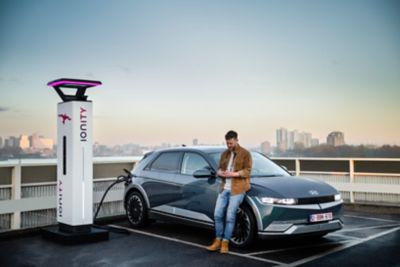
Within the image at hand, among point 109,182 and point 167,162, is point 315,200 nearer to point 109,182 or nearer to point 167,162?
point 167,162

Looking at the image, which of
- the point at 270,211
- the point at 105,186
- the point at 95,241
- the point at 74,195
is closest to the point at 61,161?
the point at 74,195

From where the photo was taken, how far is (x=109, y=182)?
469 inches

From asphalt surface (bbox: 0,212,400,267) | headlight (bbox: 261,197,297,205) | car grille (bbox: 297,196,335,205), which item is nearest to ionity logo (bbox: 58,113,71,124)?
asphalt surface (bbox: 0,212,400,267)

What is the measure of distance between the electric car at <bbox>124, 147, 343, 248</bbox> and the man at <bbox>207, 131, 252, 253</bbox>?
23 cm

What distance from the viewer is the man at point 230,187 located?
25.7 feet

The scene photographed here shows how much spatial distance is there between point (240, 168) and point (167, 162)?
242cm

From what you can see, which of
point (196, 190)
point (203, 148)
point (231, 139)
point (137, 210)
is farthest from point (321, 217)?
point (137, 210)

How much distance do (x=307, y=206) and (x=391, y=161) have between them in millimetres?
5806

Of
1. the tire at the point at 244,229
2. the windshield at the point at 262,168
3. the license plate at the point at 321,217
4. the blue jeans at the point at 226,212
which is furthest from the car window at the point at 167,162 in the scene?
the license plate at the point at 321,217

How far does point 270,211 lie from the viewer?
7.70 meters

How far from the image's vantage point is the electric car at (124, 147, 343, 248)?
25.4ft

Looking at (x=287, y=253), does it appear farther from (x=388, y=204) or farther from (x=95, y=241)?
(x=388, y=204)

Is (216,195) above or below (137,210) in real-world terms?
above

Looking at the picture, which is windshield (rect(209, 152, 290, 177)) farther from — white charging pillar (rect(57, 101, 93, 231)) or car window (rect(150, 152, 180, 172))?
white charging pillar (rect(57, 101, 93, 231))
